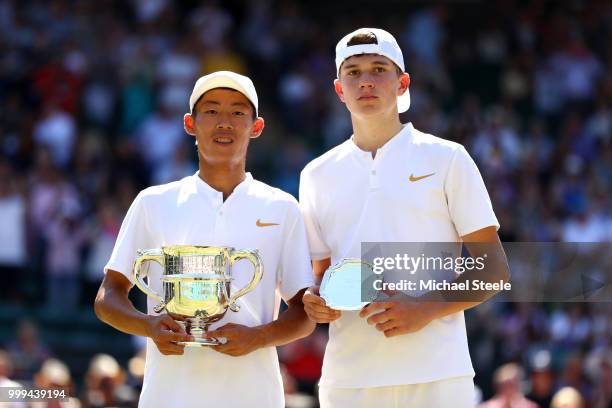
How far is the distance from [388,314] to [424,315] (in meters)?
0.13

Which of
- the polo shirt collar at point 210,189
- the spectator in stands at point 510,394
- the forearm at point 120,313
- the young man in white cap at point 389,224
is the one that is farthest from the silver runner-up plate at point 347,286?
the spectator in stands at point 510,394

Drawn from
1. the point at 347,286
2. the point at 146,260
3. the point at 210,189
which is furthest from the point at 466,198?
the point at 146,260

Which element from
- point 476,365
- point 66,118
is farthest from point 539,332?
point 66,118

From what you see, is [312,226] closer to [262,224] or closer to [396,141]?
[262,224]

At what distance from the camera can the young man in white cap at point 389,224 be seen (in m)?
4.71

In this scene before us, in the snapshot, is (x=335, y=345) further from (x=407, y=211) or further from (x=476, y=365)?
(x=476, y=365)

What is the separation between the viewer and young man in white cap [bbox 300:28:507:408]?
185 inches

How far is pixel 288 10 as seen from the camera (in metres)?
15.9

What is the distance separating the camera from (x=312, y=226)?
5.01m

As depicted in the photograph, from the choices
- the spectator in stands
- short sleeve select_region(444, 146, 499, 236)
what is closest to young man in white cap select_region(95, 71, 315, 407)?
short sleeve select_region(444, 146, 499, 236)

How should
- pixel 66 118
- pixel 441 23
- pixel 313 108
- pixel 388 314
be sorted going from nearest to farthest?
pixel 388 314 < pixel 66 118 < pixel 313 108 < pixel 441 23

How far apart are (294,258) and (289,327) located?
273 millimetres

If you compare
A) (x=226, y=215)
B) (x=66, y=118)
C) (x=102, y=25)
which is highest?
(x=102, y=25)

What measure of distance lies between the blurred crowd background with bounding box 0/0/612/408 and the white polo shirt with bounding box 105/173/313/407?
4.26 metres
